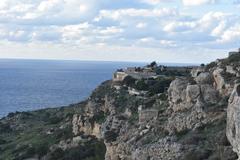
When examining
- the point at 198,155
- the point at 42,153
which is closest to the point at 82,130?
the point at 42,153

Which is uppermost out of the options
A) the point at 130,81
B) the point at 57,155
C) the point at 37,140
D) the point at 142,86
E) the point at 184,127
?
the point at 184,127

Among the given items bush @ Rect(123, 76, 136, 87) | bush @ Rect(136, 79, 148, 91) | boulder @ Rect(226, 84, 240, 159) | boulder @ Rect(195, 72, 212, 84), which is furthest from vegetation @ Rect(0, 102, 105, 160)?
boulder @ Rect(226, 84, 240, 159)

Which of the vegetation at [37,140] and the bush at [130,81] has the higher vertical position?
the bush at [130,81]

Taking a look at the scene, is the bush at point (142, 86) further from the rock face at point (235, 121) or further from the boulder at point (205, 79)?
the rock face at point (235, 121)

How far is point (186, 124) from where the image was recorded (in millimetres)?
25359

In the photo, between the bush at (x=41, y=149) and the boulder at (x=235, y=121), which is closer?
the boulder at (x=235, y=121)

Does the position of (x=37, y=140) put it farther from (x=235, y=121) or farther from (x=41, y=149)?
(x=235, y=121)

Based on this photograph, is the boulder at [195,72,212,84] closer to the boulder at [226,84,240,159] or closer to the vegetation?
the vegetation

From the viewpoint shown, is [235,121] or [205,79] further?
[205,79]

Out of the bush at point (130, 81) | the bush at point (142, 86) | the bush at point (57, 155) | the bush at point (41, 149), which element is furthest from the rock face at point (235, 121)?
the bush at point (130, 81)

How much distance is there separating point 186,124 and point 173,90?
17.2 ft

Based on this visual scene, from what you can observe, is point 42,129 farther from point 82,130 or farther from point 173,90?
point 173,90

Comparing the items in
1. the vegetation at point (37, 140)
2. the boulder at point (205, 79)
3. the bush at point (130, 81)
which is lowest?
the vegetation at point (37, 140)


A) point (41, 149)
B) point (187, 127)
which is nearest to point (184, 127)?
point (187, 127)
